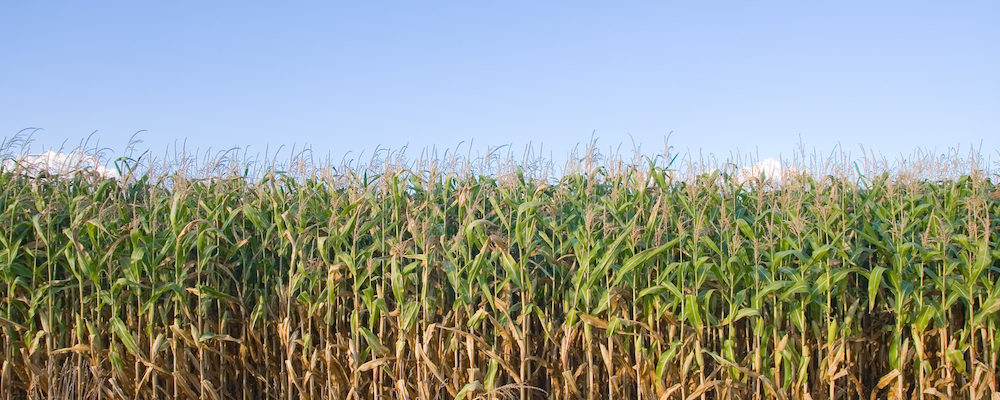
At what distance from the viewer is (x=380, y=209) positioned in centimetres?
488

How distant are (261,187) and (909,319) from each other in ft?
13.8

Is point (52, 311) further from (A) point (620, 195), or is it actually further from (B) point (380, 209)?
(A) point (620, 195)

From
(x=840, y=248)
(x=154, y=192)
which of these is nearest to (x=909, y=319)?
(x=840, y=248)

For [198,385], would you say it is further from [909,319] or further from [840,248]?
[909,319]

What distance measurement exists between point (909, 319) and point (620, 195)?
6.17ft

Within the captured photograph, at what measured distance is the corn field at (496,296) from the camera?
4520mm

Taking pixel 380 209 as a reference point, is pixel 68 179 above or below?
above

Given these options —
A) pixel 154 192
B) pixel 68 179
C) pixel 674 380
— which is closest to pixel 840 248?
pixel 674 380

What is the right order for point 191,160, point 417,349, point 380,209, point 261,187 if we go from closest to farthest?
point 417,349 < point 380,209 < point 261,187 < point 191,160

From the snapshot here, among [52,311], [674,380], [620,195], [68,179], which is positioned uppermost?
[68,179]

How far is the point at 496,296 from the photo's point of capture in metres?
4.69

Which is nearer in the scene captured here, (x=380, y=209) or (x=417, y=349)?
(x=417, y=349)

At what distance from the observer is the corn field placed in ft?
14.8

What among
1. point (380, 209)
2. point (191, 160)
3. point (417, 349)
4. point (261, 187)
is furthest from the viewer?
point (191, 160)
